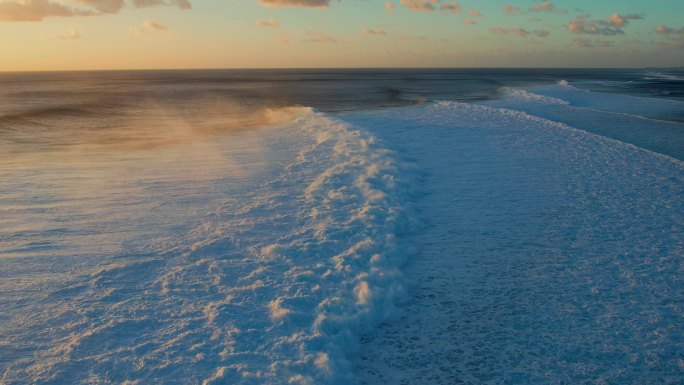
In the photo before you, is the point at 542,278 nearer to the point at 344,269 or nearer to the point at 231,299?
the point at 344,269

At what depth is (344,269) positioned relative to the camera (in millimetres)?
7328

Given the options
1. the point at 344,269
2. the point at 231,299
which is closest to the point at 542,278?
the point at 344,269

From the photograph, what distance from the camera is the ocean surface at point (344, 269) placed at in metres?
5.24

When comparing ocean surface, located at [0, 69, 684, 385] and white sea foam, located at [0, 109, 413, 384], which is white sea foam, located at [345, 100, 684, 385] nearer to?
ocean surface, located at [0, 69, 684, 385]

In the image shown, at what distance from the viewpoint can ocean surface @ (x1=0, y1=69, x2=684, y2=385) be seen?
5.24 metres

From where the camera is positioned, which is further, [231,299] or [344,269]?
[344,269]

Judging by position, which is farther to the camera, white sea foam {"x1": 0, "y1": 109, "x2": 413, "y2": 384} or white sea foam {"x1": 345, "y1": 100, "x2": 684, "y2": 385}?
white sea foam {"x1": 345, "y1": 100, "x2": 684, "y2": 385}

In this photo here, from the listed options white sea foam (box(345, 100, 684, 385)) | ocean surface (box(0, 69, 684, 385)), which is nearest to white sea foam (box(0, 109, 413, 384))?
ocean surface (box(0, 69, 684, 385))

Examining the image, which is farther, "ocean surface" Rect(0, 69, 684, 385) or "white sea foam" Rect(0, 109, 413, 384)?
"ocean surface" Rect(0, 69, 684, 385)

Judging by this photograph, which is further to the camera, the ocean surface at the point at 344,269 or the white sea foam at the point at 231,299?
the ocean surface at the point at 344,269

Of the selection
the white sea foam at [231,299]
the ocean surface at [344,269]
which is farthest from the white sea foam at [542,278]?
the white sea foam at [231,299]

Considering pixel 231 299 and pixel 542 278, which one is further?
pixel 542 278

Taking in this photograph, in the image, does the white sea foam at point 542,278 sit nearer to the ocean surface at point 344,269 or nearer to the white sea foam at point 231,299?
the ocean surface at point 344,269

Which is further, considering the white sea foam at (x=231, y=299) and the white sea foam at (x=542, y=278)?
the white sea foam at (x=542, y=278)
